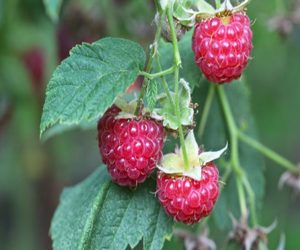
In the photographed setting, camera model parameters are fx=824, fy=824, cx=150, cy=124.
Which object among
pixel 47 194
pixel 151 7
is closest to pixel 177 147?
pixel 151 7

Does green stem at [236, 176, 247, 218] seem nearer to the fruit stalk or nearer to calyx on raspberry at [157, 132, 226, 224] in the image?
the fruit stalk

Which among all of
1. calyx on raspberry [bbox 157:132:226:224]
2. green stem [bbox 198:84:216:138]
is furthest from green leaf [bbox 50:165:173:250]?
green stem [bbox 198:84:216:138]

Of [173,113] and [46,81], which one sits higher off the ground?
[173,113]

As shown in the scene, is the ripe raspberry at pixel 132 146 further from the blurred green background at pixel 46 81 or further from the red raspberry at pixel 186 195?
the blurred green background at pixel 46 81

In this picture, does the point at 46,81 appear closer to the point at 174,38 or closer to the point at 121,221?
the point at 121,221

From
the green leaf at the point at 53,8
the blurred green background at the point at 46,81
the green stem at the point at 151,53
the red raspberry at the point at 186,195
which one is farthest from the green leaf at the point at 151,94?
the blurred green background at the point at 46,81

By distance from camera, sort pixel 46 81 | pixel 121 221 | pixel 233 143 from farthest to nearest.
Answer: pixel 46 81 → pixel 233 143 → pixel 121 221

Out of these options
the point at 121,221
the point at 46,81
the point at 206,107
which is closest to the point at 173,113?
the point at 121,221
